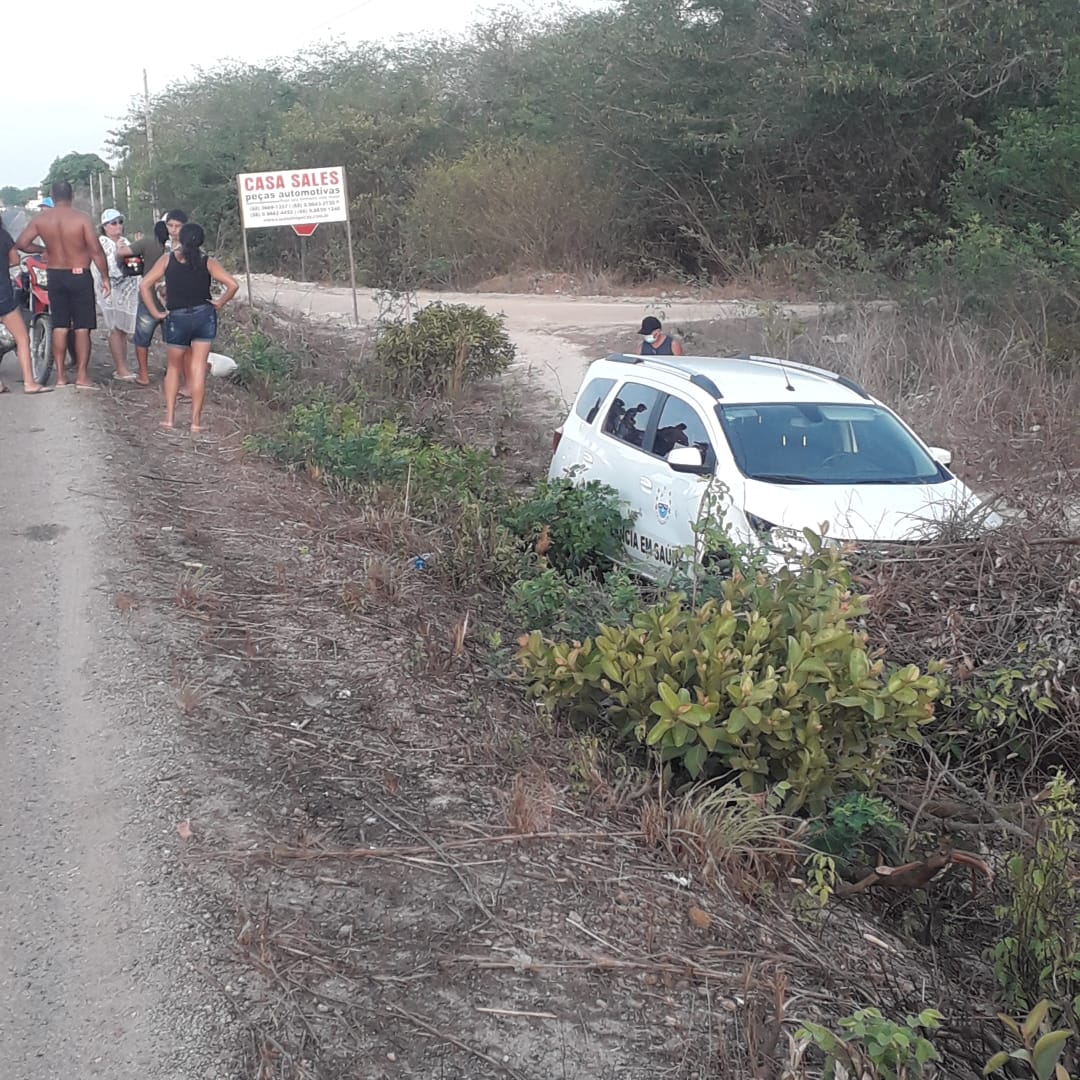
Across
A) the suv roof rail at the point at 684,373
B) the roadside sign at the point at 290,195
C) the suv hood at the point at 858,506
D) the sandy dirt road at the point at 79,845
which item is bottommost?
the sandy dirt road at the point at 79,845

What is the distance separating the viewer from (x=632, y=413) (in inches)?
321

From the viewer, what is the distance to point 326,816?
422 cm

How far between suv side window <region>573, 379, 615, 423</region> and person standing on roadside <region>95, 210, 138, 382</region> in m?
4.96

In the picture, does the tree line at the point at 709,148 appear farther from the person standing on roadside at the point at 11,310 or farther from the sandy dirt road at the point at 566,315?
the person standing on roadside at the point at 11,310

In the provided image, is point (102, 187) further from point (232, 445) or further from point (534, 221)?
point (232, 445)

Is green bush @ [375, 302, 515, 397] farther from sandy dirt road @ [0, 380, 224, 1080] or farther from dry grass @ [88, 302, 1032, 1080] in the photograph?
dry grass @ [88, 302, 1032, 1080]

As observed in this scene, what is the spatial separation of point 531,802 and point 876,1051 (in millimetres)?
1675

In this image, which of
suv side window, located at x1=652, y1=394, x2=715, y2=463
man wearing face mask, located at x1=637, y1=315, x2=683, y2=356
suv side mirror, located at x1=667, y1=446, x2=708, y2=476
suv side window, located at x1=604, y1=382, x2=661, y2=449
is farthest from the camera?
man wearing face mask, located at x1=637, y1=315, x2=683, y2=356

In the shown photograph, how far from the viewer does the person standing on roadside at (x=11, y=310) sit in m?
10.3

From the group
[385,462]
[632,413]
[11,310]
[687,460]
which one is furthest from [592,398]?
[11,310]

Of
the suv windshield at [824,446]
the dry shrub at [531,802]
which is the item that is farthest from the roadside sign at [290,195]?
the dry shrub at [531,802]

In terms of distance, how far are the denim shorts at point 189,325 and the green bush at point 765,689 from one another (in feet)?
18.8

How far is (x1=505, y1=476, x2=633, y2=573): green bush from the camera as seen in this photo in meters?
7.29


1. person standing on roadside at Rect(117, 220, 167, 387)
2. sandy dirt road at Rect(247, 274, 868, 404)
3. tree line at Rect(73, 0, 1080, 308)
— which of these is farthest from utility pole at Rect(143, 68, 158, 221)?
person standing on roadside at Rect(117, 220, 167, 387)
